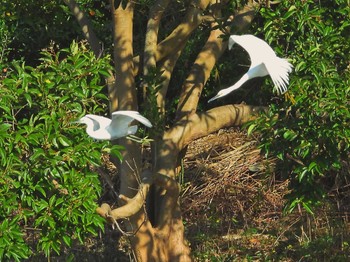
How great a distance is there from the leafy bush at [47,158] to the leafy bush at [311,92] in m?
1.03

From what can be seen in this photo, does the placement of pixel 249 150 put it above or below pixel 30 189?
below

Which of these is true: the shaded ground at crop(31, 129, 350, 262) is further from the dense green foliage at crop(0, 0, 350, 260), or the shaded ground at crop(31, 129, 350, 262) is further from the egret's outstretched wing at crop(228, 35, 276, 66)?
the egret's outstretched wing at crop(228, 35, 276, 66)

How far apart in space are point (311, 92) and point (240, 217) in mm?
3968

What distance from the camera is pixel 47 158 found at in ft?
16.6

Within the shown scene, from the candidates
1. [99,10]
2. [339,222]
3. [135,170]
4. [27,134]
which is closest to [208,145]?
[339,222]

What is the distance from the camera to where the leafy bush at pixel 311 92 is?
5.22 metres

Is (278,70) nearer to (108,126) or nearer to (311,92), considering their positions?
(311,92)

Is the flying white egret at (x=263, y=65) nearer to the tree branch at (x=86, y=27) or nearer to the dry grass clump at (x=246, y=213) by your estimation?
the tree branch at (x=86, y=27)

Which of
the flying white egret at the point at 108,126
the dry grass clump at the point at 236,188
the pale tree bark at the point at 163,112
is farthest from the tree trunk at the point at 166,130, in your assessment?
the dry grass clump at the point at 236,188

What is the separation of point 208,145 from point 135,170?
3.23m

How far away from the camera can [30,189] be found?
16.9 feet

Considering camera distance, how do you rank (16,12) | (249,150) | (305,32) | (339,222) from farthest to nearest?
(249,150), (339,222), (16,12), (305,32)

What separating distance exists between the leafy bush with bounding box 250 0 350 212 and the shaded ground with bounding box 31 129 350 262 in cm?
268

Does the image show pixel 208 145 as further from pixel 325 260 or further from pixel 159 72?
pixel 159 72
